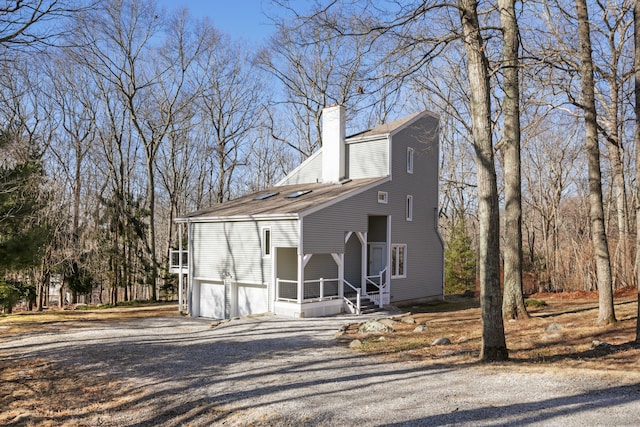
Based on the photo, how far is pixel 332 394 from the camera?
288 inches

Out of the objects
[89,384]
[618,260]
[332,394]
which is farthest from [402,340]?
[618,260]

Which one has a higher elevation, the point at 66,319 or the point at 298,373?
the point at 298,373

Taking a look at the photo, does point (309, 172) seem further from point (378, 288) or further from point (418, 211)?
point (378, 288)

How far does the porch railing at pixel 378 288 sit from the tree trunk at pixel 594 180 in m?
8.42

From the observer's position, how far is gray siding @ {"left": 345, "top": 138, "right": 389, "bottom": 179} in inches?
792

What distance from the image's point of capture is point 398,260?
A: 68.1 feet

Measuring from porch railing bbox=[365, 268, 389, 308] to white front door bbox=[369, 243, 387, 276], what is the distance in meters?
0.31

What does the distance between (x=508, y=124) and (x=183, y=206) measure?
3010 centimetres

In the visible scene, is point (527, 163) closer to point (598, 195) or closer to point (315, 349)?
point (598, 195)

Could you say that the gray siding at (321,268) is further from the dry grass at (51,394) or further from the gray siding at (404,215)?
the dry grass at (51,394)

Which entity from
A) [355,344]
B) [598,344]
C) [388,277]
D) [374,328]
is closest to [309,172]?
[388,277]

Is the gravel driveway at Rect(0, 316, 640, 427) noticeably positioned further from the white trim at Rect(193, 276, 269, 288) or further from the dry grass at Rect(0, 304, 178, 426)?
the white trim at Rect(193, 276, 269, 288)

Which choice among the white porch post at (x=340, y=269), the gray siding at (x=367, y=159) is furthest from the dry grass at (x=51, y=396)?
the gray siding at (x=367, y=159)

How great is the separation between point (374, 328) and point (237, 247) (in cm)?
745
